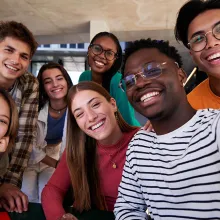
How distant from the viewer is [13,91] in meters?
2.09

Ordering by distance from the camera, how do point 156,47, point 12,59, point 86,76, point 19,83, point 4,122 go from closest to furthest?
1. point 156,47
2. point 4,122
3. point 12,59
4. point 19,83
5. point 86,76

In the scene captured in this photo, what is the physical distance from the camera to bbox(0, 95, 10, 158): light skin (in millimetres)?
1422

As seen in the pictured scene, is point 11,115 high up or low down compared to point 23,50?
down

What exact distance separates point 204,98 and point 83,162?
0.86 metres

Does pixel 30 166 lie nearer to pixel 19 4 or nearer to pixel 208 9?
pixel 208 9

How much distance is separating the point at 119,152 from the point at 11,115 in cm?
68

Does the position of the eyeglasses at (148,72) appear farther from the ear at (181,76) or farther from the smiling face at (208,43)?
the smiling face at (208,43)

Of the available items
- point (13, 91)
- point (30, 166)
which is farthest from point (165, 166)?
point (30, 166)

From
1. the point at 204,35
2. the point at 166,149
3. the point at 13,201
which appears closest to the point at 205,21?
the point at 204,35

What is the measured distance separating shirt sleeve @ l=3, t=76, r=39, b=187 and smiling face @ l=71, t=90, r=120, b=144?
1.93ft

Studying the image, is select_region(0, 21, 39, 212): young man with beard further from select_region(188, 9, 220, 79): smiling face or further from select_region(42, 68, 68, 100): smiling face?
select_region(188, 9, 220, 79): smiling face

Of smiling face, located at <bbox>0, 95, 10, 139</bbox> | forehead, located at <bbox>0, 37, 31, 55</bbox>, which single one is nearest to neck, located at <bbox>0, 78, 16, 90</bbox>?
forehead, located at <bbox>0, 37, 31, 55</bbox>

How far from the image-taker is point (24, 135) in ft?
6.63

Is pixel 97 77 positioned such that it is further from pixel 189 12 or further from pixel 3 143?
pixel 3 143
